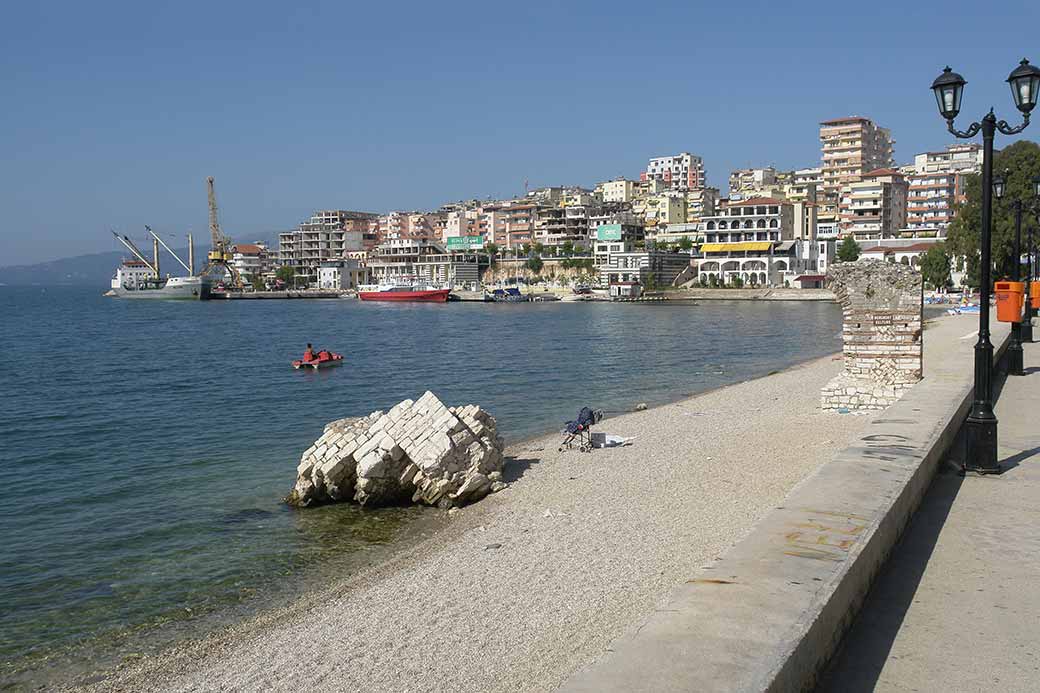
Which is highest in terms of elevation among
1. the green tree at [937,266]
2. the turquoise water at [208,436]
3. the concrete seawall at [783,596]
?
the green tree at [937,266]

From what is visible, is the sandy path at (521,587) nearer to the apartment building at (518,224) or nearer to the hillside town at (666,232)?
the hillside town at (666,232)

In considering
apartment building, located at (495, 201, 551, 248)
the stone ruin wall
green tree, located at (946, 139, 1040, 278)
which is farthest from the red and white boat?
the stone ruin wall

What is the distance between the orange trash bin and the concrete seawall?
14680 mm

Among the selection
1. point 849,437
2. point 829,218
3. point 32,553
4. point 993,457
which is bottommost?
point 32,553

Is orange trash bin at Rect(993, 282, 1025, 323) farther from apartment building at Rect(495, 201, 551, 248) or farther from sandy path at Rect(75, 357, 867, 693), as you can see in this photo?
apartment building at Rect(495, 201, 551, 248)

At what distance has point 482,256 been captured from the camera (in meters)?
152

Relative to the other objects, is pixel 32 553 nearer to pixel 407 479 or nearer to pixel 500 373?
pixel 407 479

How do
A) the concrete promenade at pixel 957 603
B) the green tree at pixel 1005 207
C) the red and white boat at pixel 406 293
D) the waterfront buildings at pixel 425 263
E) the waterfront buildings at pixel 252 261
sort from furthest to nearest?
the waterfront buildings at pixel 252 261 → the waterfront buildings at pixel 425 263 → the red and white boat at pixel 406 293 → the green tree at pixel 1005 207 → the concrete promenade at pixel 957 603

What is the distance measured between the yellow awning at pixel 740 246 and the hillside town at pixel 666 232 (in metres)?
0.20

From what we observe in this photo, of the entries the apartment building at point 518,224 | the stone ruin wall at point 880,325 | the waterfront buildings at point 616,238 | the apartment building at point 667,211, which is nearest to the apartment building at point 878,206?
the waterfront buildings at point 616,238

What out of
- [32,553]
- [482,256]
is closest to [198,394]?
[32,553]

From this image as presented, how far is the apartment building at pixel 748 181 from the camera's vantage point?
152475 mm

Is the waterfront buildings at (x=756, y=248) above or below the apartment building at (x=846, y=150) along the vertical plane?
below

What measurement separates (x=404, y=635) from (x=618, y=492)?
5.30 metres
